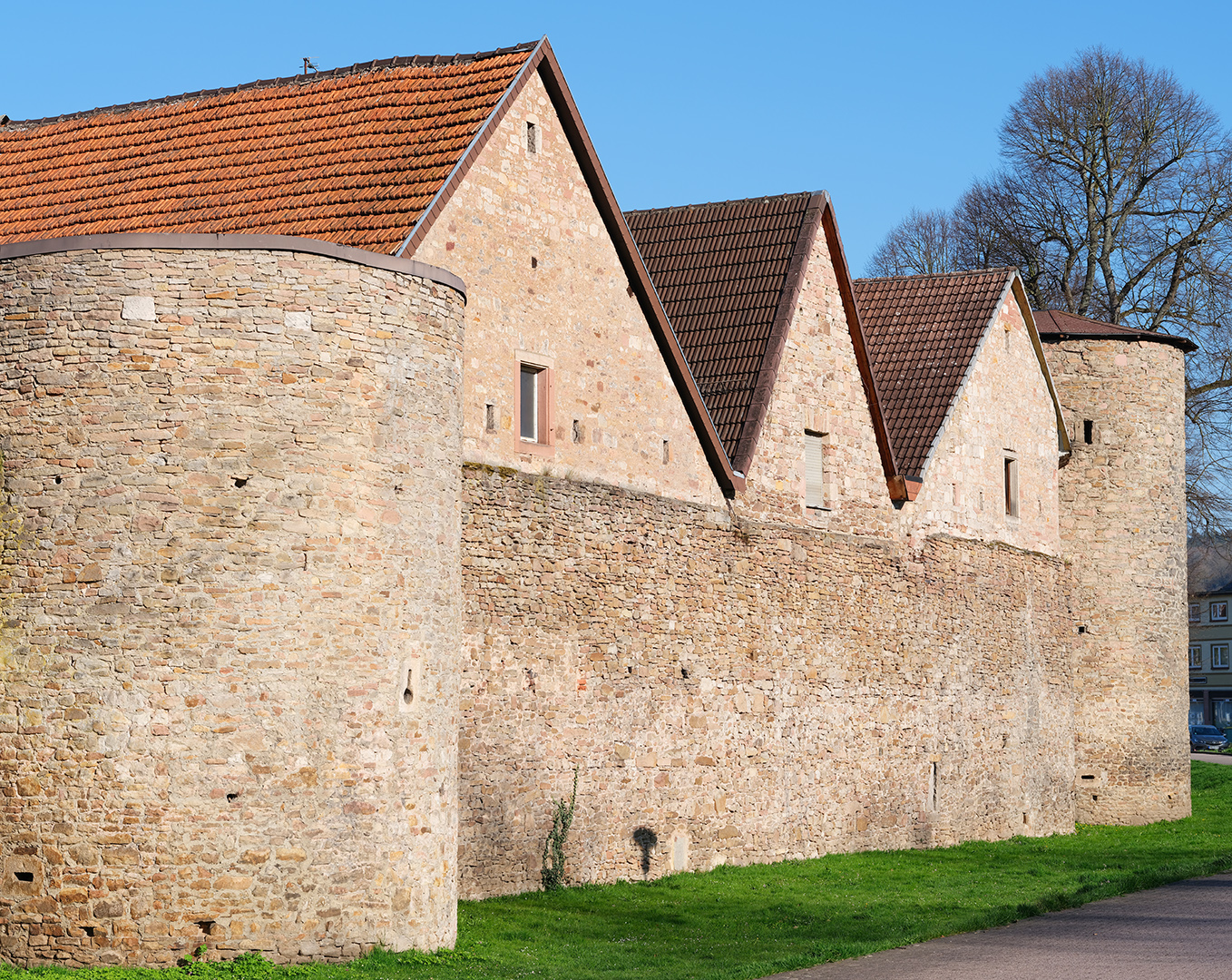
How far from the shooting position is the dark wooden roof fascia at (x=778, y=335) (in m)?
18.9

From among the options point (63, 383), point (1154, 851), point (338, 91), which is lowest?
point (1154, 851)

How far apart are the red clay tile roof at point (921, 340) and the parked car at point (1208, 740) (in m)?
34.2

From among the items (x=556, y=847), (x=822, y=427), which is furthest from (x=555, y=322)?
(x=822, y=427)

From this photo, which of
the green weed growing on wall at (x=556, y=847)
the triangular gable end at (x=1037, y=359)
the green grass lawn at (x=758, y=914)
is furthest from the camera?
the triangular gable end at (x=1037, y=359)

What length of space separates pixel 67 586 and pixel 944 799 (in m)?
14.4

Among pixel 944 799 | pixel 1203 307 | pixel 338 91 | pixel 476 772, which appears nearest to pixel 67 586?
pixel 476 772

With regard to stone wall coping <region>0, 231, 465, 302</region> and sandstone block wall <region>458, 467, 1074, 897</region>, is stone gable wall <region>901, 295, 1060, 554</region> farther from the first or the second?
stone wall coping <region>0, 231, 465, 302</region>

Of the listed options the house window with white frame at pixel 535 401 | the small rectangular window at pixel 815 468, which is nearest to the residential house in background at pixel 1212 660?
the small rectangular window at pixel 815 468

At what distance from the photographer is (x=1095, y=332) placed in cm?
2681

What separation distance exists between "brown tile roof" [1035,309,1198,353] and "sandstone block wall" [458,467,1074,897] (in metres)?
3.81

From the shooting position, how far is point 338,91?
16.7 meters

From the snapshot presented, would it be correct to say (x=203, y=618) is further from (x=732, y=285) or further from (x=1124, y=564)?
(x=1124, y=564)

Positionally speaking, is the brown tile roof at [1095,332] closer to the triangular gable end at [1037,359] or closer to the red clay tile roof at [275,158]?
the triangular gable end at [1037,359]

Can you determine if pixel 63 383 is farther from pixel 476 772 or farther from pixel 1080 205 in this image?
pixel 1080 205
